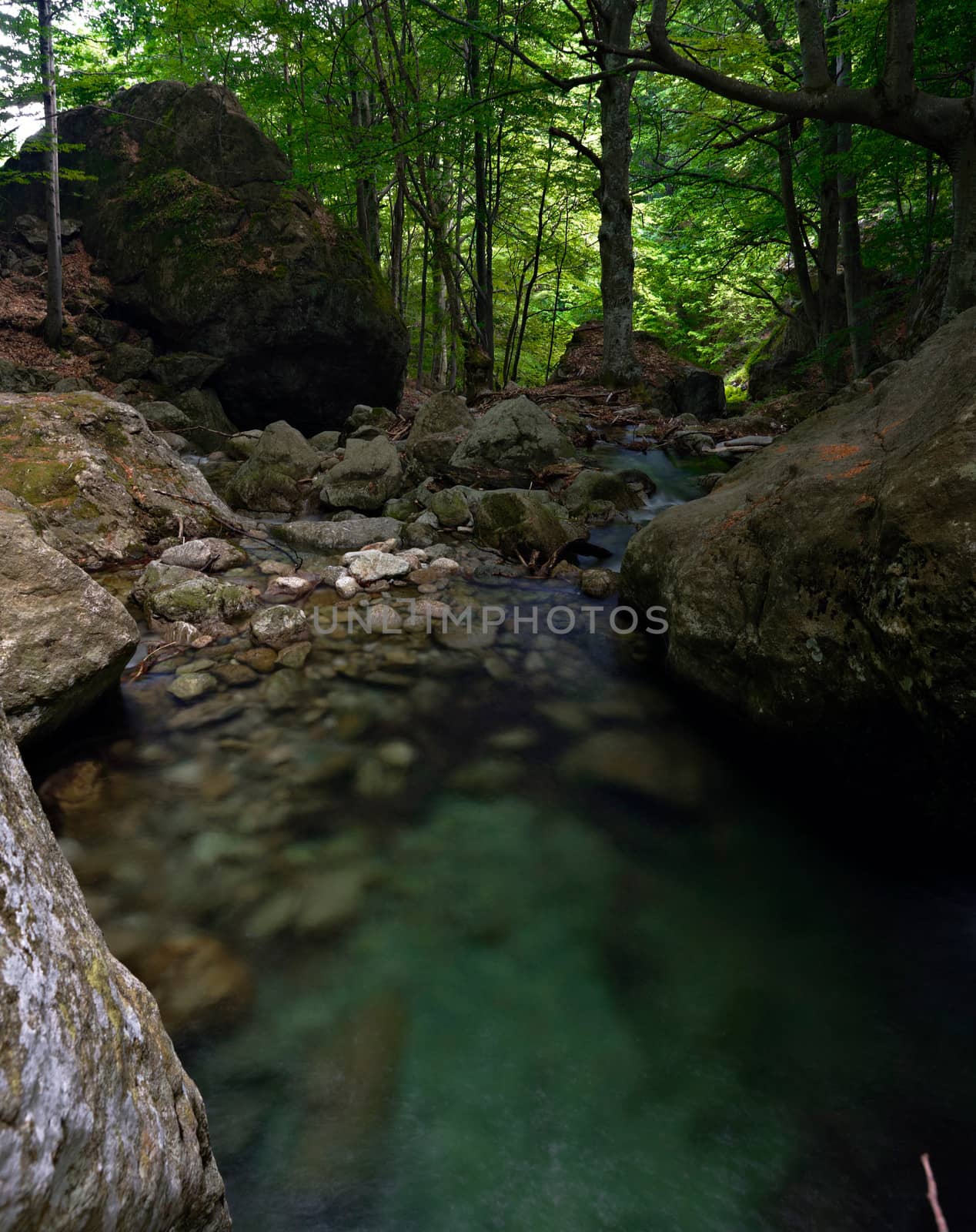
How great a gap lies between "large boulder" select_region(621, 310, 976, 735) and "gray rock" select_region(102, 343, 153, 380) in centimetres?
1101

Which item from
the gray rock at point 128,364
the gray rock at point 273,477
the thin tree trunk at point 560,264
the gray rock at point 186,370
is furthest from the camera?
the thin tree trunk at point 560,264

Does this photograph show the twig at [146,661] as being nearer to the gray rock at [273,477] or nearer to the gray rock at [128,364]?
the gray rock at [273,477]

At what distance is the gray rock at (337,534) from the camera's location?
6391mm

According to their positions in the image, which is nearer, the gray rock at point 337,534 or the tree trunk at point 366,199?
the gray rock at point 337,534

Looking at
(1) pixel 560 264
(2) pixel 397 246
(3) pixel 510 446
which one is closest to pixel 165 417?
(3) pixel 510 446

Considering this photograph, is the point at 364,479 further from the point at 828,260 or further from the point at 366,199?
the point at 366,199

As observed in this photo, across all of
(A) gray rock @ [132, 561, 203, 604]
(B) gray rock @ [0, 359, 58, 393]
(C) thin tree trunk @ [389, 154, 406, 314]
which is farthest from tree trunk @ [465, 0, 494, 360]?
(A) gray rock @ [132, 561, 203, 604]

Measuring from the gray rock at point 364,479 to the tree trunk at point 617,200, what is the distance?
7.09m

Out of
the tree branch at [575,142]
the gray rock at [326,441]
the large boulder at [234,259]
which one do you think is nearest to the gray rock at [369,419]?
the gray rock at [326,441]

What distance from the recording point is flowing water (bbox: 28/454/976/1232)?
5.80 ft

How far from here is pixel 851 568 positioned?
284 cm

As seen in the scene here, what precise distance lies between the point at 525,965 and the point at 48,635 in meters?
2.72

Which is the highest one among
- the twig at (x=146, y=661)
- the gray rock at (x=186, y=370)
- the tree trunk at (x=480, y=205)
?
the tree trunk at (x=480, y=205)

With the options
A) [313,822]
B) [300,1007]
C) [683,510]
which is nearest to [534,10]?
[683,510]
